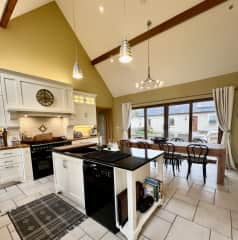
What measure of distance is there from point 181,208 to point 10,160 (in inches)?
143

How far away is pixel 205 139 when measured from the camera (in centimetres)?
429

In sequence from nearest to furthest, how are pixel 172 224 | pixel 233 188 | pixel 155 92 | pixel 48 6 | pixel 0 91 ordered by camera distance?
1. pixel 172 224
2. pixel 233 188
3. pixel 0 91
4. pixel 48 6
5. pixel 155 92

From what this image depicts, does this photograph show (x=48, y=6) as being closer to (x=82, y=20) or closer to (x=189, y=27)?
(x=82, y=20)

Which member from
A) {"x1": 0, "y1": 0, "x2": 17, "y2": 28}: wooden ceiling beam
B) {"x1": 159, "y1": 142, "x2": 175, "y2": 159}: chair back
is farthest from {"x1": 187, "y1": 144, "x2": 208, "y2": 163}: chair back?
{"x1": 0, "y1": 0, "x2": 17, "y2": 28}: wooden ceiling beam

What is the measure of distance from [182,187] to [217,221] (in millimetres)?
904

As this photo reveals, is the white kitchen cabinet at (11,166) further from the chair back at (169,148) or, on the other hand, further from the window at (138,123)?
the window at (138,123)

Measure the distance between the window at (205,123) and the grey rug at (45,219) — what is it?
4.01 metres

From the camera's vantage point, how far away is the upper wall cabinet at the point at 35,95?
3047 millimetres

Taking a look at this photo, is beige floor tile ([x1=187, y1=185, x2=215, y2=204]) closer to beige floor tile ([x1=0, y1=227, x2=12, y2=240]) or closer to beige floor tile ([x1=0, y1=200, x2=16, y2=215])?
beige floor tile ([x1=0, y1=227, x2=12, y2=240])

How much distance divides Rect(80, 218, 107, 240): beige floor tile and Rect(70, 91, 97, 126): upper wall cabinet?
310 cm

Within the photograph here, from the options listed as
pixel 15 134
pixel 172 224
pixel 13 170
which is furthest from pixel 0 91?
pixel 172 224

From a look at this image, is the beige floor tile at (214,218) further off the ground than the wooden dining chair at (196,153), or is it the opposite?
the wooden dining chair at (196,153)

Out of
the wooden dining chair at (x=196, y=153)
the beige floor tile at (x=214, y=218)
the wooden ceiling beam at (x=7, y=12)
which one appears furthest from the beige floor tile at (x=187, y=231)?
the wooden ceiling beam at (x=7, y=12)

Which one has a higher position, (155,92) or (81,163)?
(155,92)
